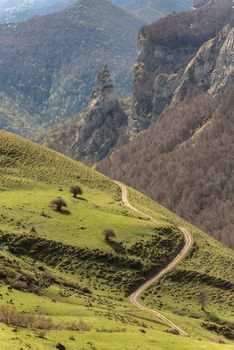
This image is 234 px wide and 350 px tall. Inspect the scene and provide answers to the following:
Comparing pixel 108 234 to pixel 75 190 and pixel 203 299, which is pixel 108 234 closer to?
pixel 203 299

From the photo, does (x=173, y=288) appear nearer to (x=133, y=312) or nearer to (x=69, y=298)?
(x=133, y=312)

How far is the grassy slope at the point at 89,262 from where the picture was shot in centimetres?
5659

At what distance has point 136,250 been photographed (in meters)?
105

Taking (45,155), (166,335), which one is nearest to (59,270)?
(166,335)

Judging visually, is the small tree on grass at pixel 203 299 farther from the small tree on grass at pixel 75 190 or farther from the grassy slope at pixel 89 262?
the small tree on grass at pixel 75 190

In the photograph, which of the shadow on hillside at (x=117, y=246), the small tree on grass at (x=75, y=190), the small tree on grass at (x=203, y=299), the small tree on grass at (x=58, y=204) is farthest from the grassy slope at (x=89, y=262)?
the small tree on grass at (x=75, y=190)

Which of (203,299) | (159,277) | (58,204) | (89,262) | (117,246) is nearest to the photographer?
(203,299)

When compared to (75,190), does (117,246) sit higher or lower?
higher

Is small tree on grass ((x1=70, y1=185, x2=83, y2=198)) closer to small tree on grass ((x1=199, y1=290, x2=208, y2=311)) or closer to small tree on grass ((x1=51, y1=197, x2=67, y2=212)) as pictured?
small tree on grass ((x1=51, y1=197, x2=67, y2=212))

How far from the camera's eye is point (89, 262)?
96250 millimetres

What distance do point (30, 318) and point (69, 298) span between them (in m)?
20.7

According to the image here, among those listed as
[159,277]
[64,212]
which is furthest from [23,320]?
[64,212]

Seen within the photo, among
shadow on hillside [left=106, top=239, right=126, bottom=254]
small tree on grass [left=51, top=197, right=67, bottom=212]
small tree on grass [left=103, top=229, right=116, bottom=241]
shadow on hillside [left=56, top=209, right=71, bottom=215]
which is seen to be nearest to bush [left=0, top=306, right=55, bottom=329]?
shadow on hillside [left=106, top=239, right=126, bottom=254]

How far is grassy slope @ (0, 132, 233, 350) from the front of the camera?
56594mm
